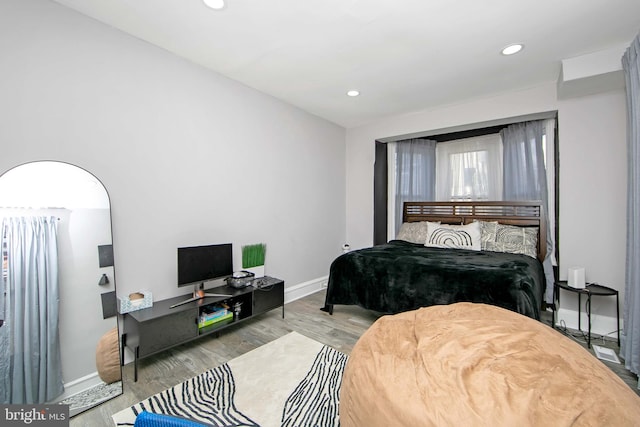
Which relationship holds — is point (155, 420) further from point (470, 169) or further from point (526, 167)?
point (470, 169)

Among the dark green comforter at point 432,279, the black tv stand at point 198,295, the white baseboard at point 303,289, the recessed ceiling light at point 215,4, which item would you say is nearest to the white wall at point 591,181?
the dark green comforter at point 432,279

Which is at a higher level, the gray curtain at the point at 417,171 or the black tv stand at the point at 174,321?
the gray curtain at the point at 417,171

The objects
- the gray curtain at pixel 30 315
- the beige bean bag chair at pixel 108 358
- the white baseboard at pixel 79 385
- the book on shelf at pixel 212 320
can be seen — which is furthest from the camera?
the book on shelf at pixel 212 320

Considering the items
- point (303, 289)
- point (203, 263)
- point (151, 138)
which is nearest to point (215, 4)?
point (151, 138)

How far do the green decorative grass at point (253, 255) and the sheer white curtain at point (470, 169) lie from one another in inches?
118

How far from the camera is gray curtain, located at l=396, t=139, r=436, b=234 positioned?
15.0ft

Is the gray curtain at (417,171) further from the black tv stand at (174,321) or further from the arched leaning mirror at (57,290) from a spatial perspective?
the arched leaning mirror at (57,290)

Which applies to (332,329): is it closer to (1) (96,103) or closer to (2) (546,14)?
(1) (96,103)

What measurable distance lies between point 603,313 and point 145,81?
4.84 meters

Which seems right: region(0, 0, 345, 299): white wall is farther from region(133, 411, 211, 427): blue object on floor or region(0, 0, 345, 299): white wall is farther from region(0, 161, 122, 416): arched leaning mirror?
region(133, 411, 211, 427): blue object on floor

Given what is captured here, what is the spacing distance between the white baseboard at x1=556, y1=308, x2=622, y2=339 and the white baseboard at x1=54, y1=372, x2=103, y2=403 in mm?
4218

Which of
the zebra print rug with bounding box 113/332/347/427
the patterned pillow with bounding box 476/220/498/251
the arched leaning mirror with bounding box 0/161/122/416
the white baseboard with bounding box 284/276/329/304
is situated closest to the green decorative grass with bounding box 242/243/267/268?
the white baseboard with bounding box 284/276/329/304

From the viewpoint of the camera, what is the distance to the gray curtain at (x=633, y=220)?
206 centimetres

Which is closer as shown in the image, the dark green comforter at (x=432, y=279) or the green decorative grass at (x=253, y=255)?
the dark green comforter at (x=432, y=279)
